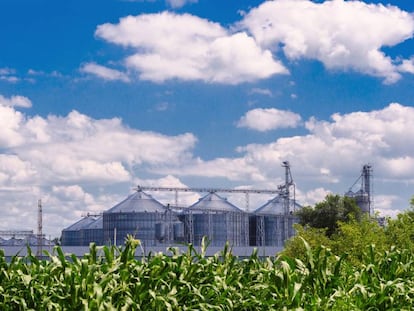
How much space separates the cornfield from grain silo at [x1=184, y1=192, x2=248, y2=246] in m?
71.3

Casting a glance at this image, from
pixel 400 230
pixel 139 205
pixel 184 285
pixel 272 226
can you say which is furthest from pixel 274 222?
pixel 184 285

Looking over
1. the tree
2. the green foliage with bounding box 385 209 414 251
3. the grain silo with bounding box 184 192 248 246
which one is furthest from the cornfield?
the grain silo with bounding box 184 192 248 246

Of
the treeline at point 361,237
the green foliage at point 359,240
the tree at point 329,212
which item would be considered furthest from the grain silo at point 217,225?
the green foliage at point 359,240

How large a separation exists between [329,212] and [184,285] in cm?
5701

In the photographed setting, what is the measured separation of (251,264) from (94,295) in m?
1.99

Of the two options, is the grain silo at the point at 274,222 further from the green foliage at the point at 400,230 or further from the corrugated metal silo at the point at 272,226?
the green foliage at the point at 400,230

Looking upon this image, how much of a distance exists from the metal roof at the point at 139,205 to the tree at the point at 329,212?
19.2 metres

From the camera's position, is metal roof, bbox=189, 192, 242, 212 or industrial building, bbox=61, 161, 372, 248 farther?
metal roof, bbox=189, 192, 242, 212

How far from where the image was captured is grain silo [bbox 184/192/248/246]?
260 ft

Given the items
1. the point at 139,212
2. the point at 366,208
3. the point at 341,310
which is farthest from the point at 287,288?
the point at 366,208

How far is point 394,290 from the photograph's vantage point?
7430 mm

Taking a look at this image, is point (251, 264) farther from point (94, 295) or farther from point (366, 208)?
point (366, 208)

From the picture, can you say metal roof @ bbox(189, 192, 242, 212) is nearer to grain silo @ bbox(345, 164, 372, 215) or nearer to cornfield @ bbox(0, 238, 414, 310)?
grain silo @ bbox(345, 164, 372, 215)

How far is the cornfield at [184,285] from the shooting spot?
665cm
